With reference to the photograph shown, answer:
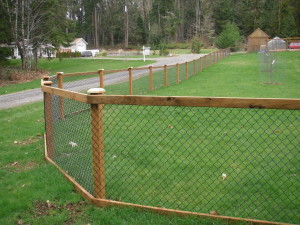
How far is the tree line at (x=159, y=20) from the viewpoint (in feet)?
101

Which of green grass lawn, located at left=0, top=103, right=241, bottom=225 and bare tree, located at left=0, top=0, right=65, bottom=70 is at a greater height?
bare tree, located at left=0, top=0, right=65, bottom=70

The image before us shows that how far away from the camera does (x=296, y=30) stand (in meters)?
46.5

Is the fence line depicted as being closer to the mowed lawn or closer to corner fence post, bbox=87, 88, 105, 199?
the mowed lawn

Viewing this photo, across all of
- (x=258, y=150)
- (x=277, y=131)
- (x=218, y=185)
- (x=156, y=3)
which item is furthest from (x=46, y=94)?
(x=156, y=3)

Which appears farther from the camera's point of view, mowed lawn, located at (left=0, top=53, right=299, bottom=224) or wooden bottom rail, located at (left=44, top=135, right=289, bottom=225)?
mowed lawn, located at (left=0, top=53, right=299, bottom=224)

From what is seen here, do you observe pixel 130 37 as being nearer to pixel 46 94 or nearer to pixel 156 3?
pixel 156 3

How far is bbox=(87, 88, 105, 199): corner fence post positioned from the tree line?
85.7ft

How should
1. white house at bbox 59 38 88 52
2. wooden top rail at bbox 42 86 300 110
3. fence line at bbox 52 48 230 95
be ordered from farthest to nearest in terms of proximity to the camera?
Answer: white house at bbox 59 38 88 52, fence line at bbox 52 48 230 95, wooden top rail at bbox 42 86 300 110

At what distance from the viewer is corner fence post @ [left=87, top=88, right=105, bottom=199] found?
3.73m

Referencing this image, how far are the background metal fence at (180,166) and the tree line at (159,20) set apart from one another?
2427 cm

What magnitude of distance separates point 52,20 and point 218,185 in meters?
28.3

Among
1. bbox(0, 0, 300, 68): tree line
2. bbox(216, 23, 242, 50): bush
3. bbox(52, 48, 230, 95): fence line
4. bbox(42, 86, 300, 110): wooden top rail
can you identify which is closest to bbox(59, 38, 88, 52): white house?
bbox(0, 0, 300, 68): tree line

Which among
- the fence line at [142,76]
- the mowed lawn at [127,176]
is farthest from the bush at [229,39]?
the mowed lawn at [127,176]

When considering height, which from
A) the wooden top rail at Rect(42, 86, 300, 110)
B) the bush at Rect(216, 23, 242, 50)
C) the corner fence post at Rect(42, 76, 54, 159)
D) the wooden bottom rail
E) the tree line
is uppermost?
the tree line
